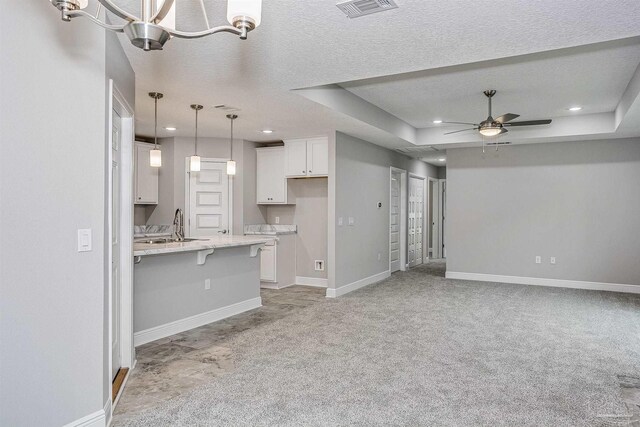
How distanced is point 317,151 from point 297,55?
320 cm

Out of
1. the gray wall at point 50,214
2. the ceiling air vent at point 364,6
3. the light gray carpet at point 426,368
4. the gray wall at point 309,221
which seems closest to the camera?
the gray wall at point 50,214

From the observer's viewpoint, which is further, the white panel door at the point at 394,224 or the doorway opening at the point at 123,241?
the white panel door at the point at 394,224

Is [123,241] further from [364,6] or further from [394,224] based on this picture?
[394,224]

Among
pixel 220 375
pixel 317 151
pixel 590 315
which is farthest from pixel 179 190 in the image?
pixel 590 315

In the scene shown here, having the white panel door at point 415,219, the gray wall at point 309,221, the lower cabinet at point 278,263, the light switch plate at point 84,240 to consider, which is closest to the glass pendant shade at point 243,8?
the light switch plate at point 84,240

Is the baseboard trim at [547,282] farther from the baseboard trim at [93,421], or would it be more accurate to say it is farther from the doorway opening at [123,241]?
the baseboard trim at [93,421]

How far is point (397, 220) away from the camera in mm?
8500

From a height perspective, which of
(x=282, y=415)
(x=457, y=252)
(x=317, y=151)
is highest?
(x=317, y=151)

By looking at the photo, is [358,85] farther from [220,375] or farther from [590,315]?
[590,315]

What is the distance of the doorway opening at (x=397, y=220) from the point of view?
8.12m

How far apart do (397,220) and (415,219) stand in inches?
50.4

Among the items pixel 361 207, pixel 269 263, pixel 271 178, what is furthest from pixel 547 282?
pixel 271 178

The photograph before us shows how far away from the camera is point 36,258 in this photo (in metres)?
2.09

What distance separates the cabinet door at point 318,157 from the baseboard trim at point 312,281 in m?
1.80
